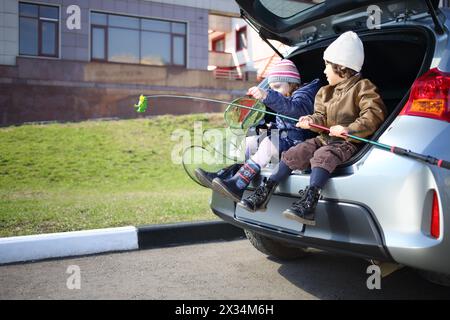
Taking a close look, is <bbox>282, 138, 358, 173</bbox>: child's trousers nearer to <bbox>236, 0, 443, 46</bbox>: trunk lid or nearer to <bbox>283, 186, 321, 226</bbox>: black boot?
<bbox>283, 186, 321, 226</bbox>: black boot

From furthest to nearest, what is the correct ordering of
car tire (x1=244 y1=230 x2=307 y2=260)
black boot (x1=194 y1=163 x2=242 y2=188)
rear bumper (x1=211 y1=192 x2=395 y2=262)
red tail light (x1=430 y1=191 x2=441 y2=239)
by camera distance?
car tire (x1=244 y1=230 x2=307 y2=260) < black boot (x1=194 y1=163 x2=242 y2=188) < rear bumper (x1=211 y1=192 x2=395 y2=262) < red tail light (x1=430 y1=191 x2=441 y2=239)

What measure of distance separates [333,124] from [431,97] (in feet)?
2.13

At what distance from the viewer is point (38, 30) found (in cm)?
1509

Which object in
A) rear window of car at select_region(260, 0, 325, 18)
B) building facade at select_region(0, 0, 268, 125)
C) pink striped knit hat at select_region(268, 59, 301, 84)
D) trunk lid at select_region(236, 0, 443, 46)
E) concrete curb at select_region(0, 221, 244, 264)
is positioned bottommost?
concrete curb at select_region(0, 221, 244, 264)

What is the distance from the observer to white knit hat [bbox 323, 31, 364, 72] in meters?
2.62

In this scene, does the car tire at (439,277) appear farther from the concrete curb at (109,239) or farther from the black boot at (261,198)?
the concrete curb at (109,239)

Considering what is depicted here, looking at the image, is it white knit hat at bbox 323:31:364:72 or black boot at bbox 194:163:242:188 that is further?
black boot at bbox 194:163:242:188

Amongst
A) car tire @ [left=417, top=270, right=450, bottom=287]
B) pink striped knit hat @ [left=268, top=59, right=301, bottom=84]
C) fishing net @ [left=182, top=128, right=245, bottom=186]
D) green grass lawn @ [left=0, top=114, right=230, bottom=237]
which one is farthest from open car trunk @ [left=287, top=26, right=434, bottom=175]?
green grass lawn @ [left=0, top=114, right=230, bottom=237]

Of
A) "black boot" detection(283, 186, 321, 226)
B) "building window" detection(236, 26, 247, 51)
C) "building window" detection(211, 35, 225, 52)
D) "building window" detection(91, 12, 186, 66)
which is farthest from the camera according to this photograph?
"building window" detection(211, 35, 225, 52)

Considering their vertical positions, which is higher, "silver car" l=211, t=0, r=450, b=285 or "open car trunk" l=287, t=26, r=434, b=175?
"open car trunk" l=287, t=26, r=434, b=175

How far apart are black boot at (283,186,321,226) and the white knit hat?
2.73 feet

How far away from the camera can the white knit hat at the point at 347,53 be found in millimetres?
2625

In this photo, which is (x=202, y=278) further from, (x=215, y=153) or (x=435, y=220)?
(x=435, y=220)
